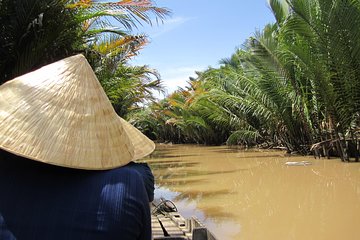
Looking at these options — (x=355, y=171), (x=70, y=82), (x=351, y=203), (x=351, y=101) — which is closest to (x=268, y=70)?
(x=351, y=101)

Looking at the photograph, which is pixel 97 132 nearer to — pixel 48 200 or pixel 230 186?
Answer: pixel 48 200

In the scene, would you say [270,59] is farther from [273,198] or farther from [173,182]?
[273,198]

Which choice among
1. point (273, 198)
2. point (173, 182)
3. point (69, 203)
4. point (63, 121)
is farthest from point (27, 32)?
point (69, 203)

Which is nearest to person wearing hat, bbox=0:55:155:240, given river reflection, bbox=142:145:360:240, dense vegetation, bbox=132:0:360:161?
river reflection, bbox=142:145:360:240

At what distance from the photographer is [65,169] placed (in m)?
1.13

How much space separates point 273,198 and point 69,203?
6.01 meters

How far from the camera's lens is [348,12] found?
870 cm

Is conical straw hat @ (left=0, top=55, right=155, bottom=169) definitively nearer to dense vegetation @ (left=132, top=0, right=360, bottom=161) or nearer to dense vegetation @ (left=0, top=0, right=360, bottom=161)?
dense vegetation @ (left=0, top=0, right=360, bottom=161)

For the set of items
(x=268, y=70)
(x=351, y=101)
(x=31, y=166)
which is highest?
(x=268, y=70)

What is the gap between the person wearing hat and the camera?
106 cm

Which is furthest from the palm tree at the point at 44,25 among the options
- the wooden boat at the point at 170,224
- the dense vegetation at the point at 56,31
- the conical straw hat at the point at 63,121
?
the conical straw hat at the point at 63,121

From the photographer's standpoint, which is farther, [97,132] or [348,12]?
[348,12]

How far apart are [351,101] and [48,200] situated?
9185mm

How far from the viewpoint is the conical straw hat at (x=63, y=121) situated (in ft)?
3.67
